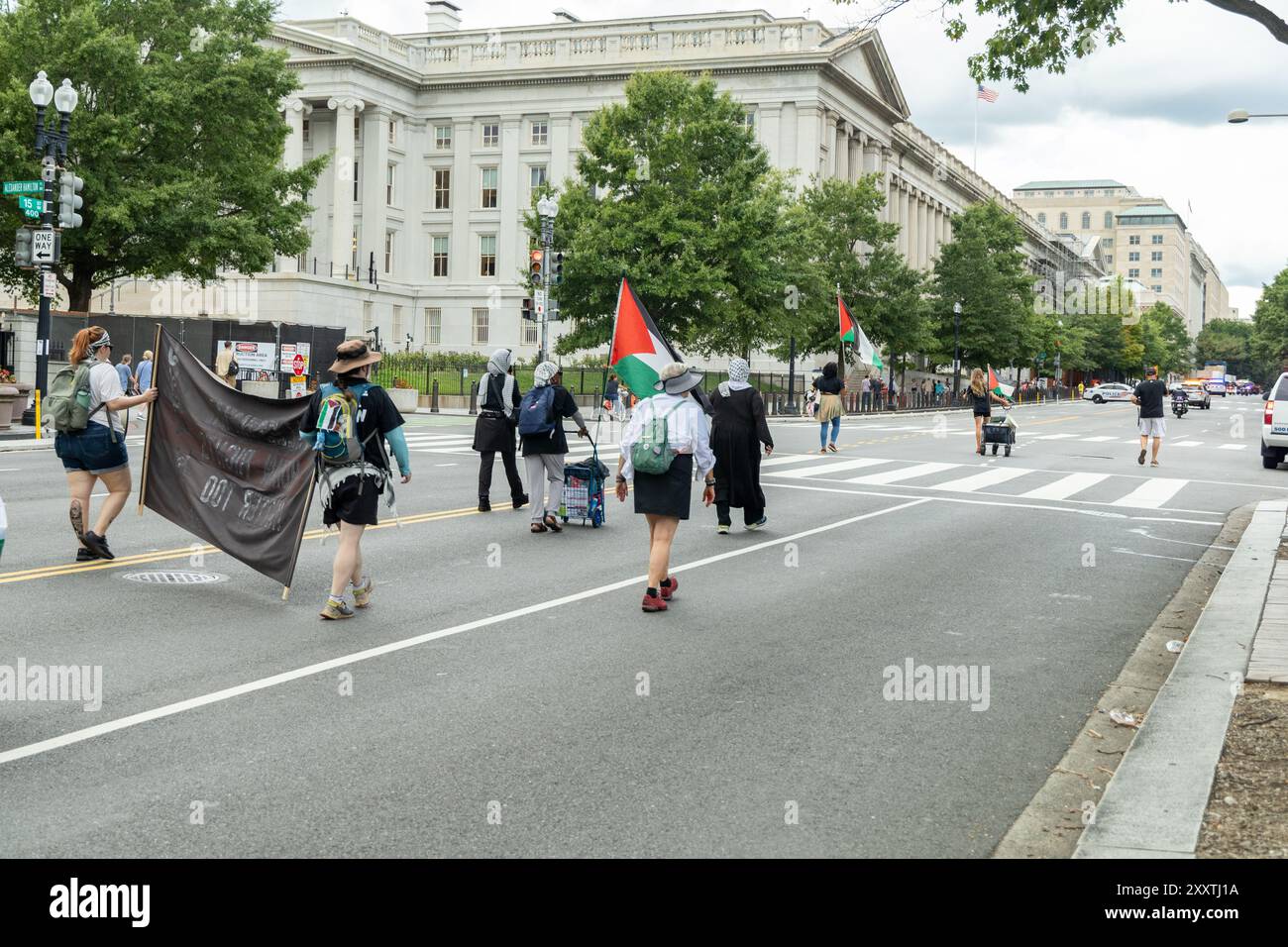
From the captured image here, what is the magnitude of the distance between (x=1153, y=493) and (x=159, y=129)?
1274 inches

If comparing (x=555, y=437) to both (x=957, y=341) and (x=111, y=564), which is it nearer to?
(x=111, y=564)

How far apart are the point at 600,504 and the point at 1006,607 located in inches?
225

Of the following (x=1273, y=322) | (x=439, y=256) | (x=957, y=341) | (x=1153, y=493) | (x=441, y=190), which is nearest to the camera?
(x=1153, y=493)

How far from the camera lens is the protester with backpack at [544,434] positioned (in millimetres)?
14328

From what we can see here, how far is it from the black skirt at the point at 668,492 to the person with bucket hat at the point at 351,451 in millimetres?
1857

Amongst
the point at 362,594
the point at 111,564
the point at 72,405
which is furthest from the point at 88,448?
the point at 362,594

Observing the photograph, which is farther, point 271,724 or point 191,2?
point 191,2

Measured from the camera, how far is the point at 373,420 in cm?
933

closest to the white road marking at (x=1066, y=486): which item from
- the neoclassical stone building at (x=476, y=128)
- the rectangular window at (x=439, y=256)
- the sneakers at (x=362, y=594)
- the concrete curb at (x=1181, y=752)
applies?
the concrete curb at (x=1181, y=752)

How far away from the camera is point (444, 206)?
262 ft

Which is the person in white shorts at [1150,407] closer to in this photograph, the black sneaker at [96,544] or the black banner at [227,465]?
the black banner at [227,465]

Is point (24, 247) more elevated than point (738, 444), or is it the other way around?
point (24, 247)
